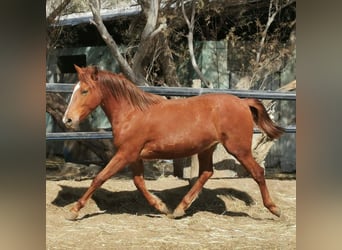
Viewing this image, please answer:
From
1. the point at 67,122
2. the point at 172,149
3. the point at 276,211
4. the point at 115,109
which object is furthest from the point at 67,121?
the point at 276,211

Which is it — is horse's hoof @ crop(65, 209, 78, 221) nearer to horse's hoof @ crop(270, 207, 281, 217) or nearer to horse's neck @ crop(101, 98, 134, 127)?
horse's neck @ crop(101, 98, 134, 127)

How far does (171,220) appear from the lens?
5.52 m

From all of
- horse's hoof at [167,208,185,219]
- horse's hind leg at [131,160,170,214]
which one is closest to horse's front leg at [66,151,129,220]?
horse's hind leg at [131,160,170,214]

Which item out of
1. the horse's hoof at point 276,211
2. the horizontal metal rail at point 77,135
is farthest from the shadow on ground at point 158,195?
the horizontal metal rail at point 77,135

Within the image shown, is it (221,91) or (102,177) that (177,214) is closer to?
(102,177)

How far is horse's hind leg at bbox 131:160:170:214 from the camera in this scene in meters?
5.44

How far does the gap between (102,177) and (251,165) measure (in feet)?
4.82

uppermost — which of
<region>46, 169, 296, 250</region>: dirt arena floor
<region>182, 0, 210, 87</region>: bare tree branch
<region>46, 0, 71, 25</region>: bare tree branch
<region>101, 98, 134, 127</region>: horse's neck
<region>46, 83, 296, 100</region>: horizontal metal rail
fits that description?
<region>46, 0, 71, 25</region>: bare tree branch

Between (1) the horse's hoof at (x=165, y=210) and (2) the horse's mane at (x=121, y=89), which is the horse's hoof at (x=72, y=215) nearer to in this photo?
(1) the horse's hoof at (x=165, y=210)

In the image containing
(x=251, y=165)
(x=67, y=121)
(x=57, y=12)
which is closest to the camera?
(x=67, y=121)

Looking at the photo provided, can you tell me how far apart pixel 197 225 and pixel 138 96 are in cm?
140

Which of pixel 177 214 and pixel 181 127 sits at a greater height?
pixel 181 127

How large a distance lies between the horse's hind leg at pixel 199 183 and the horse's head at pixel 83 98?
1.19 m

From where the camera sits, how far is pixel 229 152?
5508 millimetres
